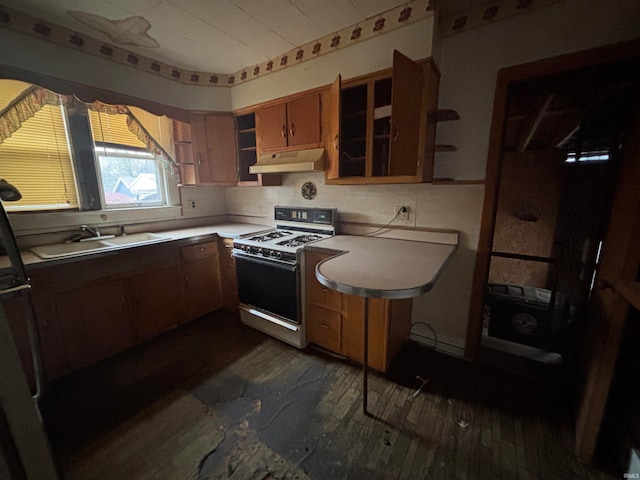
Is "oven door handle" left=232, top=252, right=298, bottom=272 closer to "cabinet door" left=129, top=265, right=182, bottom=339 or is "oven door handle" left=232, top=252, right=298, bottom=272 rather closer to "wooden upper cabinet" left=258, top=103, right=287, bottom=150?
"cabinet door" left=129, top=265, right=182, bottom=339

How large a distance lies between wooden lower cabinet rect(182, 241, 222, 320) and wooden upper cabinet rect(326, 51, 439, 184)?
1.46m

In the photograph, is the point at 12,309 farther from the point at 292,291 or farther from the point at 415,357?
the point at 415,357

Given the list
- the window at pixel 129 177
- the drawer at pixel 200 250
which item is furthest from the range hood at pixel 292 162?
the window at pixel 129 177

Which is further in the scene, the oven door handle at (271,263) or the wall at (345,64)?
the oven door handle at (271,263)

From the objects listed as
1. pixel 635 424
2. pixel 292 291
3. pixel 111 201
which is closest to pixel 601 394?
pixel 635 424

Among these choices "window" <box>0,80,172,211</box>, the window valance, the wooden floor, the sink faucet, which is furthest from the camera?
the sink faucet

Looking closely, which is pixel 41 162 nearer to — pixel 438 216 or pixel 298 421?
pixel 298 421

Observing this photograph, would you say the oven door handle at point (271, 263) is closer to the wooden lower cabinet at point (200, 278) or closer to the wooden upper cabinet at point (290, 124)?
the wooden lower cabinet at point (200, 278)

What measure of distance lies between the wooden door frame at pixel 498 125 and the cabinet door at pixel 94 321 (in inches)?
106

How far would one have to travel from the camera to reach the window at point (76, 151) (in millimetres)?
1850

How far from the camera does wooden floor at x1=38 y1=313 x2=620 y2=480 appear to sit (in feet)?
4.17

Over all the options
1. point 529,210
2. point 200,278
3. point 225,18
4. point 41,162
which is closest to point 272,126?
point 225,18

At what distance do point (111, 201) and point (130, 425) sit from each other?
1.91 m

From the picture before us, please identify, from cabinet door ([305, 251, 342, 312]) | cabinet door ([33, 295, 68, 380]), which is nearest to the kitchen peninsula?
cabinet door ([305, 251, 342, 312])
